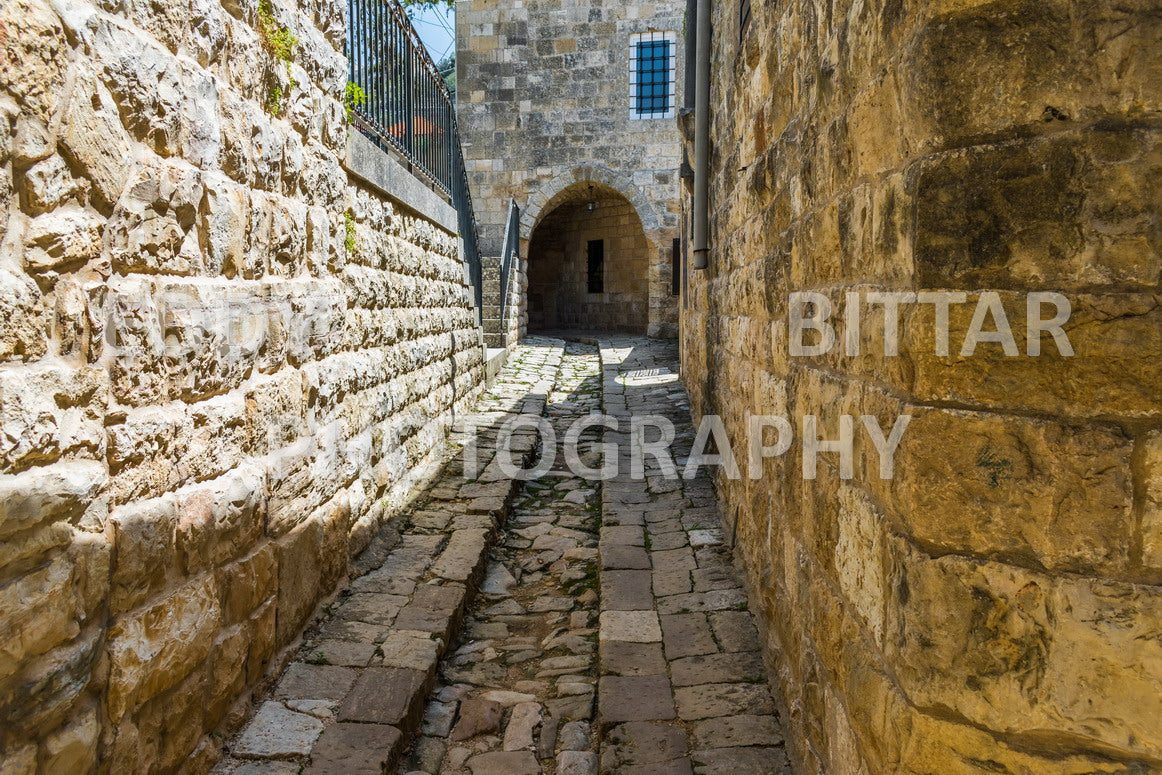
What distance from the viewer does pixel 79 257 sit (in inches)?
75.2

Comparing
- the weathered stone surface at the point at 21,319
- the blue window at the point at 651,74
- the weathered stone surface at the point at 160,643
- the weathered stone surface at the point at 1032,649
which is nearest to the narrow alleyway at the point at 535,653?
the weathered stone surface at the point at 160,643

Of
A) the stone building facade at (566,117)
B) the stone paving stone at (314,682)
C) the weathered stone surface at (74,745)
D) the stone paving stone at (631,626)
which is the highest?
the stone building facade at (566,117)

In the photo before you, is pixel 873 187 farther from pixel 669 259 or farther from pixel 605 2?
pixel 605 2

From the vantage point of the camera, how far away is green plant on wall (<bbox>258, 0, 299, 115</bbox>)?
2.99m

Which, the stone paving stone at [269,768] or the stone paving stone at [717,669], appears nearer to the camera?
the stone paving stone at [269,768]

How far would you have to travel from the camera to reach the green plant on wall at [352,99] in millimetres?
3963

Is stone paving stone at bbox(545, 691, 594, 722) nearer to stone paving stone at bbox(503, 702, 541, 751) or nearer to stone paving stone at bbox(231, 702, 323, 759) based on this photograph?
stone paving stone at bbox(503, 702, 541, 751)

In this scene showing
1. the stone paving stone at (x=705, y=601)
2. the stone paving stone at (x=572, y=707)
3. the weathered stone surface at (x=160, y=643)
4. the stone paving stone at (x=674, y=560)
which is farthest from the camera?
the stone paving stone at (x=674, y=560)

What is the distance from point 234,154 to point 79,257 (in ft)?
3.02

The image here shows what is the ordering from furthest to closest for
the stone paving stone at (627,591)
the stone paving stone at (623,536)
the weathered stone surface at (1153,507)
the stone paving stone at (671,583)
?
the stone paving stone at (623,536) < the stone paving stone at (671,583) < the stone paving stone at (627,591) < the weathered stone surface at (1153,507)

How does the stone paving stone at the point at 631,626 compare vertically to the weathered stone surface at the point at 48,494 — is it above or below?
below

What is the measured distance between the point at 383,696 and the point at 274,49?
7.85 feet

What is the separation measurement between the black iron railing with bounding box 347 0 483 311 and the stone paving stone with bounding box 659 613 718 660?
291 cm

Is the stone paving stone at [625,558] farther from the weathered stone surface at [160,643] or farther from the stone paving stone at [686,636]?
the weathered stone surface at [160,643]
